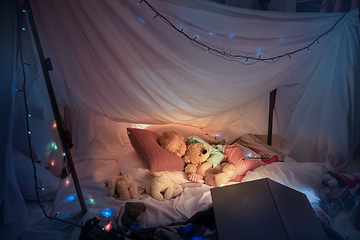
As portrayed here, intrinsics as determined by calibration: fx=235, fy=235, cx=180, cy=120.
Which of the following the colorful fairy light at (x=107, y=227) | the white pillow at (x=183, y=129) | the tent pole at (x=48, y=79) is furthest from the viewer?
the white pillow at (x=183, y=129)

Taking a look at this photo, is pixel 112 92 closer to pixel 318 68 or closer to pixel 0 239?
pixel 0 239

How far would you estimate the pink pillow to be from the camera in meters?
1.92

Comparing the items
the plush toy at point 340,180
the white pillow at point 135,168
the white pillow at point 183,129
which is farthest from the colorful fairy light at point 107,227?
the plush toy at point 340,180

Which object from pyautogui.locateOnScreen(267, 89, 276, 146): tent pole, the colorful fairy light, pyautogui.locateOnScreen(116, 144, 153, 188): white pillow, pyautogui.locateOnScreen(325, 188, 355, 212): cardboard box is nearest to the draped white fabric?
pyautogui.locateOnScreen(267, 89, 276, 146): tent pole

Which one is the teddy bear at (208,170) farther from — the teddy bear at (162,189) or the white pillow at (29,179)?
the white pillow at (29,179)

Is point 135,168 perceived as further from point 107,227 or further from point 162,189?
point 107,227

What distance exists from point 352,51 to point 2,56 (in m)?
2.62

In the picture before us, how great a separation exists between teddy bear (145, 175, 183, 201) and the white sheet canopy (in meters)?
0.60

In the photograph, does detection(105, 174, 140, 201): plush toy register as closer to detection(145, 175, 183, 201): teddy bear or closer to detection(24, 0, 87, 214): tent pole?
detection(145, 175, 183, 201): teddy bear

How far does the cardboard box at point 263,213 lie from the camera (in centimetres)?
106

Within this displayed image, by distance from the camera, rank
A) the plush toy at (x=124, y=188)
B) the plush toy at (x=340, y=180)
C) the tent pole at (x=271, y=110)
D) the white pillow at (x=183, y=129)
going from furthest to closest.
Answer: the tent pole at (x=271, y=110) → the white pillow at (x=183, y=129) → the plush toy at (x=340, y=180) → the plush toy at (x=124, y=188)

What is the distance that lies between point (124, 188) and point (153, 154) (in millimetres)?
388

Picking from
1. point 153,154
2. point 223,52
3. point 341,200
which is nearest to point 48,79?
point 153,154

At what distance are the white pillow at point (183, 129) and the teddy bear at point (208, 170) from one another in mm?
340
